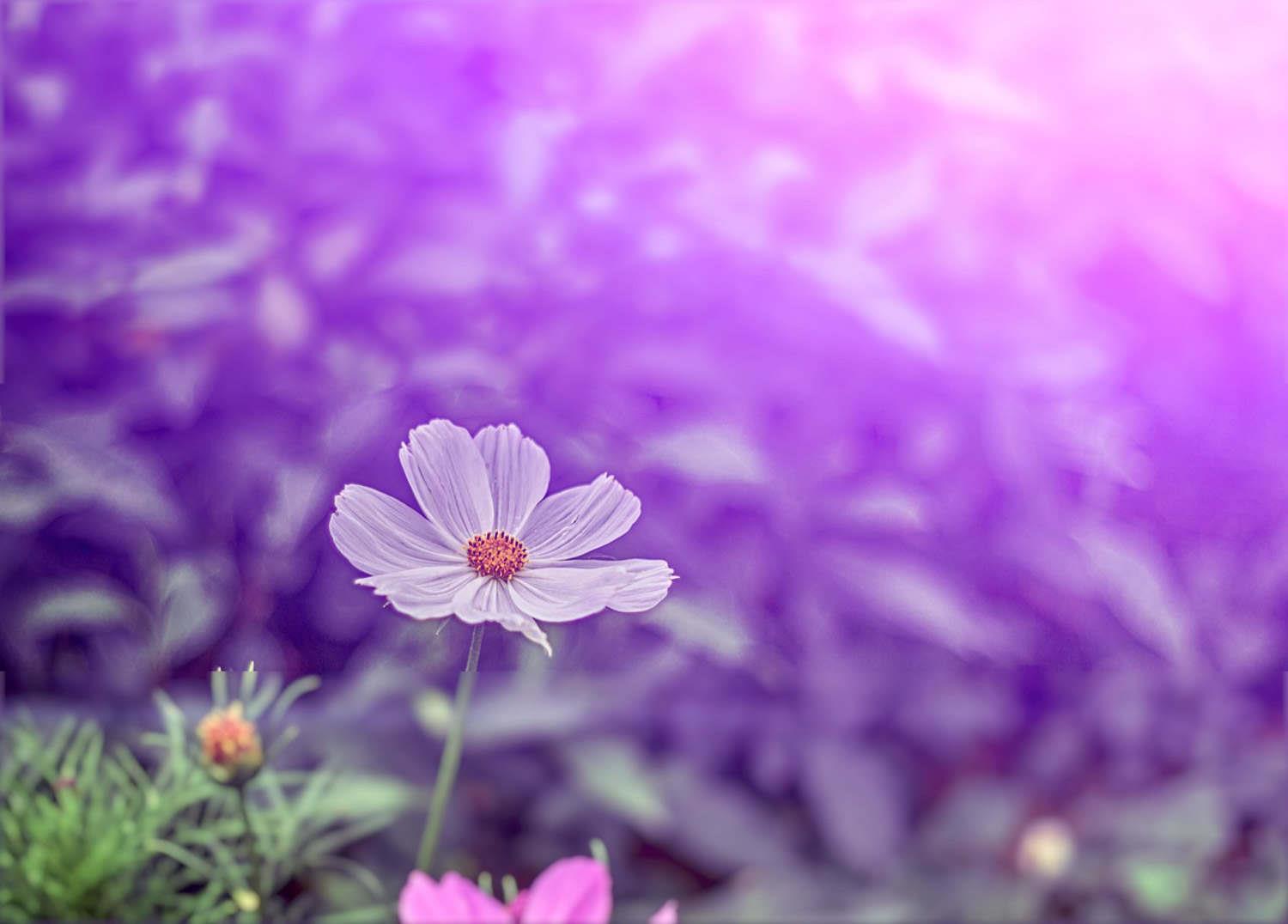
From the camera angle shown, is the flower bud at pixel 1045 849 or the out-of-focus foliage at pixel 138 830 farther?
the flower bud at pixel 1045 849

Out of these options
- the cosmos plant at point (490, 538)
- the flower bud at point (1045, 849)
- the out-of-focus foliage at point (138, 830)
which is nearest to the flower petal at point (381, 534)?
the cosmos plant at point (490, 538)

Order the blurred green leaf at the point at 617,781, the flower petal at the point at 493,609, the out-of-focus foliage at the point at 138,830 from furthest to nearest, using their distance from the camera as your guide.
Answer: the blurred green leaf at the point at 617,781 < the out-of-focus foliage at the point at 138,830 < the flower petal at the point at 493,609

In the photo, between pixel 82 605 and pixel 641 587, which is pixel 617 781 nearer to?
pixel 82 605

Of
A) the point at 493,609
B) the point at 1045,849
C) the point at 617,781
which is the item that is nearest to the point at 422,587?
the point at 493,609

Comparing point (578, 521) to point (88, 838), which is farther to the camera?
point (88, 838)

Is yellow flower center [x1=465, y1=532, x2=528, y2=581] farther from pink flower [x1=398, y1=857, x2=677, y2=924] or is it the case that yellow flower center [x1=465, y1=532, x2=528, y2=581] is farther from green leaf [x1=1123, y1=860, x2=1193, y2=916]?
green leaf [x1=1123, y1=860, x2=1193, y2=916]

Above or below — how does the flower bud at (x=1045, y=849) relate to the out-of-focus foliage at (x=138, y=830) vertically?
above

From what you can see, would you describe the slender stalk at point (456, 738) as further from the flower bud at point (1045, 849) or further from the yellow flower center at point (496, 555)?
the flower bud at point (1045, 849)

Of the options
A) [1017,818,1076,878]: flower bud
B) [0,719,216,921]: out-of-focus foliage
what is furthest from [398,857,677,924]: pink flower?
[1017,818,1076,878]: flower bud
